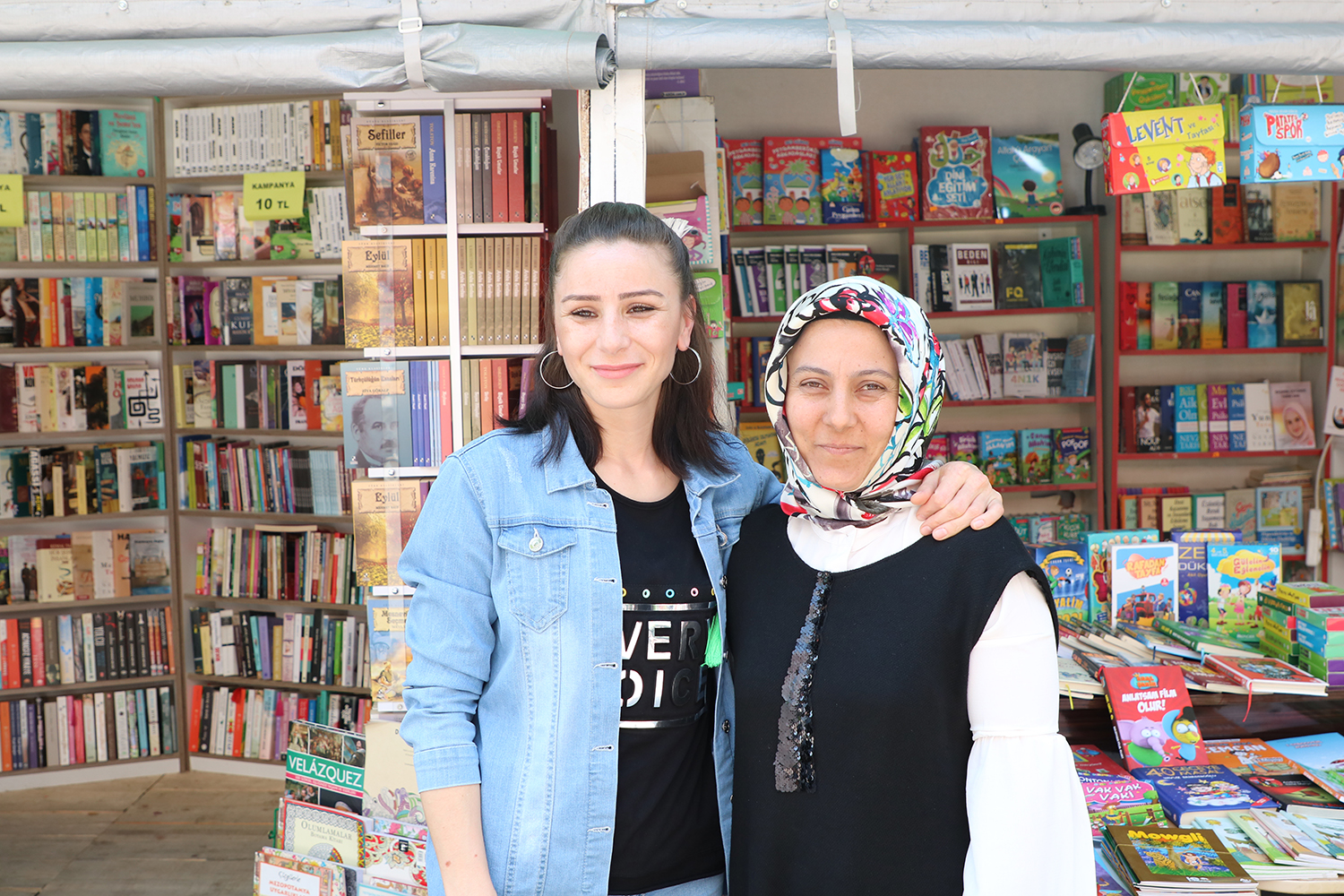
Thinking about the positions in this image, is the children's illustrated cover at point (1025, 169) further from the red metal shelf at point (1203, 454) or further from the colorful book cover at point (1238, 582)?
the colorful book cover at point (1238, 582)

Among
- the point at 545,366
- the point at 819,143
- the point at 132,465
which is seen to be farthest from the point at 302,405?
the point at 545,366

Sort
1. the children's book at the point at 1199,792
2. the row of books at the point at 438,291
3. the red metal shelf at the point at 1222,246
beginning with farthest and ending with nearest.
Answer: the red metal shelf at the point at 1222,246 < the row of books at the point at 438,291 < the children's book at the point at 1199,792

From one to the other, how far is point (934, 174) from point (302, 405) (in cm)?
319

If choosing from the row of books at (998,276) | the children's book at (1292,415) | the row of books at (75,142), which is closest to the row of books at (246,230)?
the row of books at (75,142)

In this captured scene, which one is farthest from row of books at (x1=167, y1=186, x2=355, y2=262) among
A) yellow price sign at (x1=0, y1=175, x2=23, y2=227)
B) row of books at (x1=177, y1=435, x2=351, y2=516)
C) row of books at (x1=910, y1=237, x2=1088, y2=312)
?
row of books at (x1=910, y1=237, x2=1088, y2=312)

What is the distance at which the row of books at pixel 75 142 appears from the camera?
167 inches

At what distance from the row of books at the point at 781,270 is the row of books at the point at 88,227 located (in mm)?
2650

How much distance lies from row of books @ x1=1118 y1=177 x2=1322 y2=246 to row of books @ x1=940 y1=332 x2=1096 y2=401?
591mm

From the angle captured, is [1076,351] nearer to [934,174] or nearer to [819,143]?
[934,174]

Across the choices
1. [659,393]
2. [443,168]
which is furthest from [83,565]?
[659,393]

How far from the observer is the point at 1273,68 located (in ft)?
7.15

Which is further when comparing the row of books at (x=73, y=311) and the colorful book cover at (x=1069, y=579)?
the row of books at (x=73, y=311)

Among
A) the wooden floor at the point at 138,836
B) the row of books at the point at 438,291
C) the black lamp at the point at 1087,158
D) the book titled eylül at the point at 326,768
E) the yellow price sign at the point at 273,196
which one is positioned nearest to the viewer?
the book titled eylül at the point at 326,768

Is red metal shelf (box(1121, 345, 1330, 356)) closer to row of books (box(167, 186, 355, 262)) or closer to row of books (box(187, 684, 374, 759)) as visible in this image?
row of books (box(167, 186, 355, 262))
